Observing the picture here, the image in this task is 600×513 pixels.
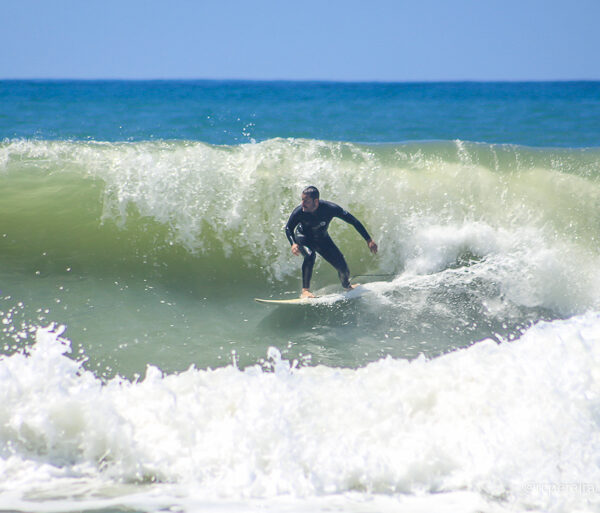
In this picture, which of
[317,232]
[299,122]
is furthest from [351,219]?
[299,122]

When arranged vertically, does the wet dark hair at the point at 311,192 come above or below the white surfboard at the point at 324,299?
above

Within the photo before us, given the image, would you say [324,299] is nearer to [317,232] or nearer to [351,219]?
[317,232]

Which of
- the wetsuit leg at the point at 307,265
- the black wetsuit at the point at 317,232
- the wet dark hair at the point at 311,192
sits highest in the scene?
the wet dark hair at the point at 311,192

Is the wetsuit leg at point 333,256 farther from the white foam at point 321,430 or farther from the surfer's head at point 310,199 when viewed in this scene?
the white foam at point 321,430

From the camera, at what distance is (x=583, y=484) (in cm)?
335

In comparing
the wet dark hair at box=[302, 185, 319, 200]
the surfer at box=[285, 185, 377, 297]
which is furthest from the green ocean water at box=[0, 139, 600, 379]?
the wet dark hair at box=[302, 185, 319, 200]

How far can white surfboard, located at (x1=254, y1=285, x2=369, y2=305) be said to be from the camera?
20.8ft

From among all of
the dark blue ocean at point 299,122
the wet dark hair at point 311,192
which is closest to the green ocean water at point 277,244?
the wet dark hair at point 311,192

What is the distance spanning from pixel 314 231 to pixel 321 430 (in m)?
2.95

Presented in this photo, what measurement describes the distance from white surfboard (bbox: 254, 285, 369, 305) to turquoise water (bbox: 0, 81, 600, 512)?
0.11m

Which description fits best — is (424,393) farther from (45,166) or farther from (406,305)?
(45,166)

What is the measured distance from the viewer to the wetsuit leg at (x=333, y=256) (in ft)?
21.4

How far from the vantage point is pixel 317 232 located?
6.43 m

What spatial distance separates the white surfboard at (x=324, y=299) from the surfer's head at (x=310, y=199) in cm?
97
